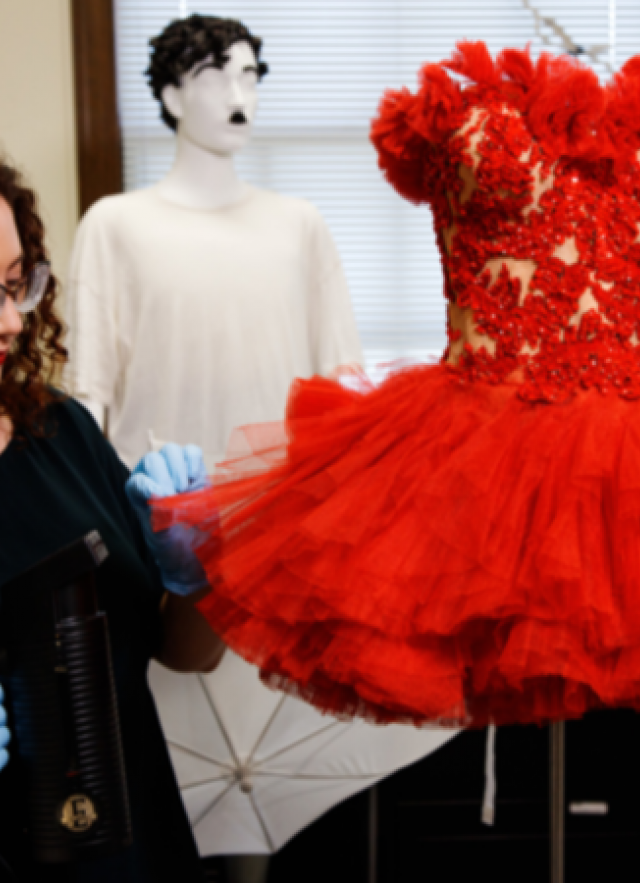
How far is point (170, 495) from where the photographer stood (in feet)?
3.89

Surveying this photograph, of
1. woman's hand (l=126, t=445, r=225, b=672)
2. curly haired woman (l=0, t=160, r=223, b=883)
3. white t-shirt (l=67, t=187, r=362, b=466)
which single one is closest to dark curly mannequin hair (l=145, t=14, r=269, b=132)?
white t-shirt (l=67, t=187, r=362, b=466)

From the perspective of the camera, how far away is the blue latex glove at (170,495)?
1.18 m

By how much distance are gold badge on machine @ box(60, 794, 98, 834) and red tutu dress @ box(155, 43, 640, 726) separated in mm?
271

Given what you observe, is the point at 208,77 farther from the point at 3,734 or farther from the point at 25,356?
the point at 3,734

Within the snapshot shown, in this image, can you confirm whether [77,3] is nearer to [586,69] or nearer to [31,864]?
[586,69]

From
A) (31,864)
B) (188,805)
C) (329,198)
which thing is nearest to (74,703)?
(31,864)

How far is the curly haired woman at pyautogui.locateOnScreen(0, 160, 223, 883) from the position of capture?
119 centimetres

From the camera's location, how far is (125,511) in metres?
1.35

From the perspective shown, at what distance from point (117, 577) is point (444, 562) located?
445 mm

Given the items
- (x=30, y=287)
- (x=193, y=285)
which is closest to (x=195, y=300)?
(x=193, y=285)

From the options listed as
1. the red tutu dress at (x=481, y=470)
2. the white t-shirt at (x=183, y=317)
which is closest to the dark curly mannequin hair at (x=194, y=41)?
the white t-shirt at (x=183, y=317)

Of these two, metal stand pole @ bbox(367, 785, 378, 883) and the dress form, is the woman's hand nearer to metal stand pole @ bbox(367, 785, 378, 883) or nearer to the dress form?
the dress form

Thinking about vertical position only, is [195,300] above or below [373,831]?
above

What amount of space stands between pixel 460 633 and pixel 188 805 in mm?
1057
